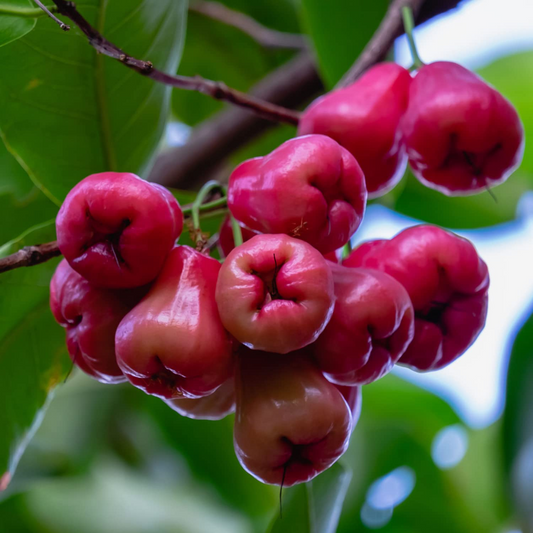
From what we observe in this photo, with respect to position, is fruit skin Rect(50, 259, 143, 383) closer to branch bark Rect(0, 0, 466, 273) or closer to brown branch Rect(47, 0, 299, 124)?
brown branch Rect(47, 0, 299, 124)

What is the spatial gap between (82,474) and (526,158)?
4.57 feet

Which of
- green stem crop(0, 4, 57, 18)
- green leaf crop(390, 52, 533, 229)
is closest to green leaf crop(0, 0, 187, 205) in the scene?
green stem crop(0, 4, 57, 18)

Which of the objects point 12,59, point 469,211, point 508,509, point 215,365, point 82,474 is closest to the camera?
point 215,365

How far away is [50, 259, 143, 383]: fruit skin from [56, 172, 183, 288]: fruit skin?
0.03m

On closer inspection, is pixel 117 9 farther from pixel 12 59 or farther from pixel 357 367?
pixel 357 367


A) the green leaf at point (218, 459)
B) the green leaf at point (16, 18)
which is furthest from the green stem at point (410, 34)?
the green leaf at point (218, 459)

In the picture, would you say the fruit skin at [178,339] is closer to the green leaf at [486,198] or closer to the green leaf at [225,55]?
the green leaf at [486,198]

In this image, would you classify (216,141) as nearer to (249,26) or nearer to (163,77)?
(249,26)

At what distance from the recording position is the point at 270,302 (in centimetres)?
63

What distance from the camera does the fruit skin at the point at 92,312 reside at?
715 mm

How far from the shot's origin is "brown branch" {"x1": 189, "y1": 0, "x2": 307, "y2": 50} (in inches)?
69.6

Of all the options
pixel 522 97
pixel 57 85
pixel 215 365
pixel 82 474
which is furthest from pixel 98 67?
pixel 522 97

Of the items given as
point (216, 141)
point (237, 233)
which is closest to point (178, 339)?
point (237, 233)

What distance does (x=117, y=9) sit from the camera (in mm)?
882
